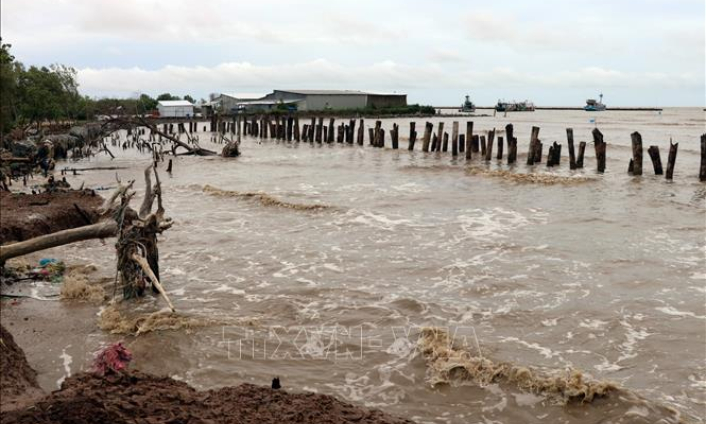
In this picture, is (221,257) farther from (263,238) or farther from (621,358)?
(621,358)

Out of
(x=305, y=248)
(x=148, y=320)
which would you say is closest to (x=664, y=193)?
(x=305, y=248)

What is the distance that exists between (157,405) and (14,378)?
2154mm

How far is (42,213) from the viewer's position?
44.6 ft

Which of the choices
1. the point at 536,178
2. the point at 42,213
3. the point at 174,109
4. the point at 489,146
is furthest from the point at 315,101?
the point at 42,213

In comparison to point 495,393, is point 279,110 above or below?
above

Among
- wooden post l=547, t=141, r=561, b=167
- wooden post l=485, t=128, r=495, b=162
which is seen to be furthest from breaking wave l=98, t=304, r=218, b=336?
wooden post l=485, t=128, r=495, b=162

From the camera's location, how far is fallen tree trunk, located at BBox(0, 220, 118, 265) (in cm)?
631

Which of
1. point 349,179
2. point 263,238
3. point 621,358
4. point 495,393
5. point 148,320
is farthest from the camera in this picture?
point 349,179

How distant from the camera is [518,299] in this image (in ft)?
31.1

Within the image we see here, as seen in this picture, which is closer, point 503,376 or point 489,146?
point 503,376

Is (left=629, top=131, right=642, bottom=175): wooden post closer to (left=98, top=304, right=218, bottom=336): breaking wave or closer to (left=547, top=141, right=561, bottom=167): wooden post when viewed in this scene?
(left=547, top=141, right=561, bottom=167): wooden post

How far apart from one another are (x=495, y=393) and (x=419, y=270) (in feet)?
16.2

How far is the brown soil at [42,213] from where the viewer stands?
12.4 meters

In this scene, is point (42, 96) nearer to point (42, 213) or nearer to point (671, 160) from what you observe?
point (42, 213)
